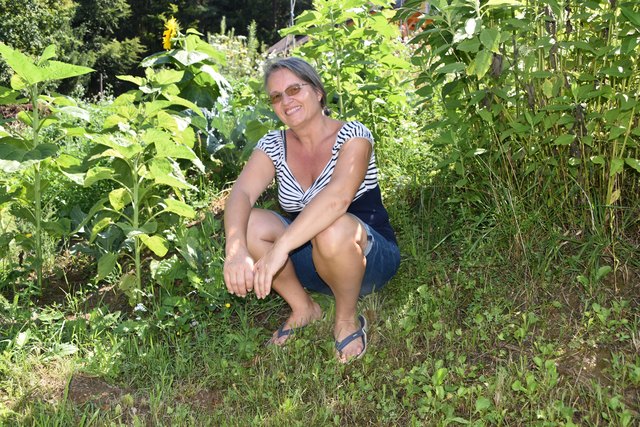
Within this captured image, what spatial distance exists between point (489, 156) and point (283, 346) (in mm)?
1178

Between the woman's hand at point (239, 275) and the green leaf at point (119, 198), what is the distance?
770mm

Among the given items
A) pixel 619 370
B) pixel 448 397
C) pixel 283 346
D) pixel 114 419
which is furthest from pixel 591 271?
pixel 114 419

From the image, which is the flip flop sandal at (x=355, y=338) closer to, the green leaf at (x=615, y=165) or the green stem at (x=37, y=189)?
the green leaf at (x=615, y=165)

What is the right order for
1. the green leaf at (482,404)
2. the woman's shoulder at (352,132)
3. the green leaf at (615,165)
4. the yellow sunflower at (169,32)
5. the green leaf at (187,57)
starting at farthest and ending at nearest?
the yellow sunflower at (169,32)
the green leaf at (187,57)
the woman's shoulder at (352,132)
the green leaf at (615,165)
the green leaf at (482,404)

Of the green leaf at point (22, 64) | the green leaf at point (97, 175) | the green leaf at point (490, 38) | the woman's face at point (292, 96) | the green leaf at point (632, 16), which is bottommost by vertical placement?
the green leaf at point (97, 175)

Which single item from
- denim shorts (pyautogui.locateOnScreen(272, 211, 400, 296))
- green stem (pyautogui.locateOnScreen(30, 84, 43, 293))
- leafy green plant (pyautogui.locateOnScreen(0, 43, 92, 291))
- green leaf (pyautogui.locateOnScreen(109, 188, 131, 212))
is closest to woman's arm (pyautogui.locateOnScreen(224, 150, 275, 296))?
denim shorts (pyautogui.locateOnScreen(272, 211, 400, 296))

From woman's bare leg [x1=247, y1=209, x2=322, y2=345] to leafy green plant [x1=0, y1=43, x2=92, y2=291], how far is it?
0.88m

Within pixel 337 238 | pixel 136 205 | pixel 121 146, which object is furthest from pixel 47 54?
pixel 337 238

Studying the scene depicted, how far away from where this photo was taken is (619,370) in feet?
7.99

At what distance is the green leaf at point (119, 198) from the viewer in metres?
3.13

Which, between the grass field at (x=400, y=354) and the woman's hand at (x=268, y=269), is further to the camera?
the woman's hand at (x=268, y=269)

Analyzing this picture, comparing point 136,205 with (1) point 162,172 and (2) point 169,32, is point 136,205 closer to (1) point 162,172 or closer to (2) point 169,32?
(1) point 162,172

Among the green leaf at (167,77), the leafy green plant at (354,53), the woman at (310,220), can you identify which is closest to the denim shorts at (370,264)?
the woman at (310,220)

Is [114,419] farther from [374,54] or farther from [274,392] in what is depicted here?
[374,54]
